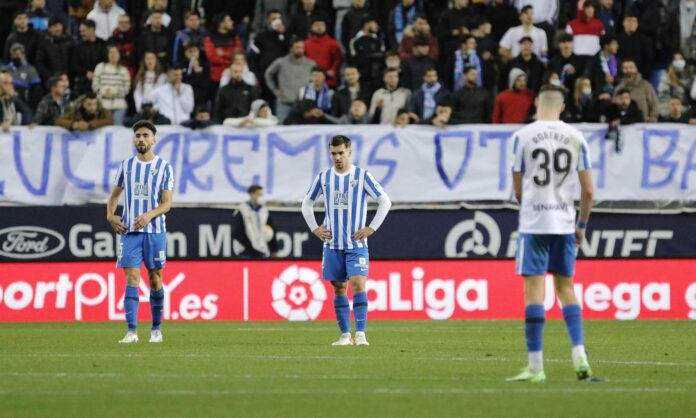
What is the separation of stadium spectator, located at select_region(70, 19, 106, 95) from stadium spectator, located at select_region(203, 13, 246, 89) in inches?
66.4

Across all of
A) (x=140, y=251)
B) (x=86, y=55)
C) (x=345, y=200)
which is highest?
(x=86, y=55)

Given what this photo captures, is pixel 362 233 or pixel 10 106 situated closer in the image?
pixel 362 233

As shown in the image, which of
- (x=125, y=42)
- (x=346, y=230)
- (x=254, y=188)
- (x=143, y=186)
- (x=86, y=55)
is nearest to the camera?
(x=346, y=230)

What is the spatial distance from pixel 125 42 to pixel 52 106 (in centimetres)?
201

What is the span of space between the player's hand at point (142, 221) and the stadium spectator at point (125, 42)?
9192 millimetres

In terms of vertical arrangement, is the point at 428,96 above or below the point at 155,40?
below

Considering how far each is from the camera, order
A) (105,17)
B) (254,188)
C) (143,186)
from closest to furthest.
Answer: (143,186) → (254,188) → (105,17)

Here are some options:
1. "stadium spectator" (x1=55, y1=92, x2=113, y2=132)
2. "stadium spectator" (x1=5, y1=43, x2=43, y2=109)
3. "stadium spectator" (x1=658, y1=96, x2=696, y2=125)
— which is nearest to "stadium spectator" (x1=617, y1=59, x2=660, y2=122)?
"stadium spectator" (x1=658, y1=96, x2=696, y2=125)

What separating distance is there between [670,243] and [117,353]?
11.2 meters

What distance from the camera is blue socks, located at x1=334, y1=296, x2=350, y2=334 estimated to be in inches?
584

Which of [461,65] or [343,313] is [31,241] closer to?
[461,65]

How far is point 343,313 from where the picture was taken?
14.9 metres

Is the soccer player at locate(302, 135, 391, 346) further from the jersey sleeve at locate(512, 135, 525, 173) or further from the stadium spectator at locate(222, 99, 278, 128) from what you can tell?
the stadium spectator at locate(222, 99, 278, 128)

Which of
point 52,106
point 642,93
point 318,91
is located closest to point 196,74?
point 318,91
